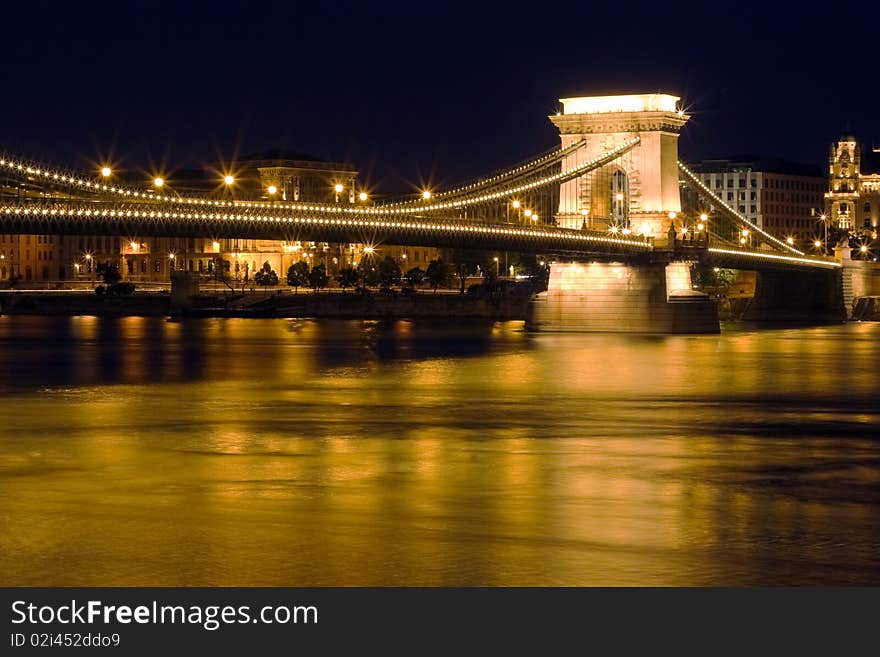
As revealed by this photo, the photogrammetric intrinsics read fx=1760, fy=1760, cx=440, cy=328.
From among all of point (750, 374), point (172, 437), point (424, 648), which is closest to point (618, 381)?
point (750, 374)

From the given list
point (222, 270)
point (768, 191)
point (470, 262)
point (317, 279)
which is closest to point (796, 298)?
point (317, 279)

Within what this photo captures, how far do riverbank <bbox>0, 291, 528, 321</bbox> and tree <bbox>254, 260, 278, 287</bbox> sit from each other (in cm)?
1324

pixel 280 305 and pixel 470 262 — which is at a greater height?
pixel 470 262

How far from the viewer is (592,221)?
69.0 meters

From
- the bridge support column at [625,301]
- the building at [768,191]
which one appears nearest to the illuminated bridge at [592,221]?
the bridge support column at [625,301]

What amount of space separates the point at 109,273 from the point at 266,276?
35.0 ft

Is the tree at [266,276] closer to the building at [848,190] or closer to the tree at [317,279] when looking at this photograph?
the tree at [317,279]

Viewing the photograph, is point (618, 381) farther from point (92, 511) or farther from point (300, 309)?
point (300, 309)

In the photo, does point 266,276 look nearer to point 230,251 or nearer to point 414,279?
point 414,279

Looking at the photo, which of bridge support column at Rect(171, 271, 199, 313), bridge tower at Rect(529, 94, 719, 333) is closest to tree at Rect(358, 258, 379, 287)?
bridge support column at Rect(171, 271, 199, 313)

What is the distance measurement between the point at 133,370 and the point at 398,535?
27.5 metres

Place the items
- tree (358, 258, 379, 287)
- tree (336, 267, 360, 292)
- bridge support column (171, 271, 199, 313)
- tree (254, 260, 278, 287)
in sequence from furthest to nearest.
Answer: tree (254, 260, 278, 287)
tree (358, 258, 379, 287)
tree (336, 267, 360, 292)
bridge support column (171, 271, 199, 313)

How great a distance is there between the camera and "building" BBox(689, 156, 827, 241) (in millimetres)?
156125

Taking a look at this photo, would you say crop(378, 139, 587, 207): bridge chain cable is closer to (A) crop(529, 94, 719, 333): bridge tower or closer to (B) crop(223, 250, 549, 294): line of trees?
(A) crop(529, 94, 719, 333): bridge tower
